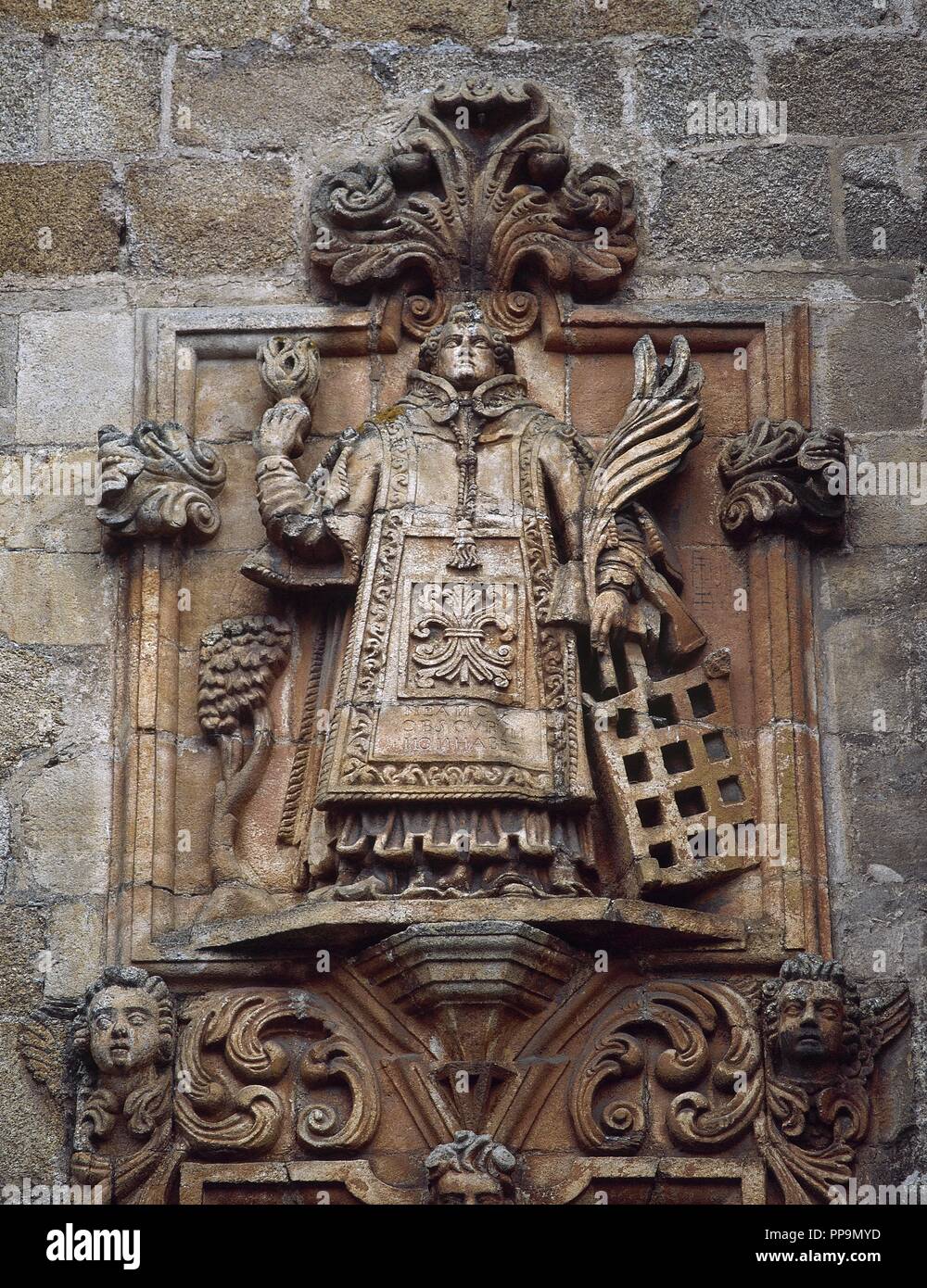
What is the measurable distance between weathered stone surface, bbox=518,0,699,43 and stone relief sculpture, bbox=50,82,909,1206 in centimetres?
28

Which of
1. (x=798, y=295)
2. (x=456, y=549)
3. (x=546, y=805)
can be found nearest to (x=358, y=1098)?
(x=546, y=805)

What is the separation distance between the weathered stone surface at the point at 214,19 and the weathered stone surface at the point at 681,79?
0.97 m

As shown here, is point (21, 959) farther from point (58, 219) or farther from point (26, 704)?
point (58, 219)

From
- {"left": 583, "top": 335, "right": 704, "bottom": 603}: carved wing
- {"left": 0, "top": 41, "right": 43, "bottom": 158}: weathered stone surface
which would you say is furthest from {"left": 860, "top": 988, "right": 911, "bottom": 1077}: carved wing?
{"left": 0, "top": 41, "right": 43, "bottom": 158}: weathered stone surface

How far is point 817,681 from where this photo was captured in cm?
730

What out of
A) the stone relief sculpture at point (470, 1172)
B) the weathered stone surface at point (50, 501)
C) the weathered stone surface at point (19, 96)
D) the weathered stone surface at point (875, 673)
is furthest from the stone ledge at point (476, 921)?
the weathered stone surface at point (19, 96)

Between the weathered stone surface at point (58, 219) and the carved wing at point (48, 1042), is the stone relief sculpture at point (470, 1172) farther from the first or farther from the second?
the weathered stone surface at point (58, 219)

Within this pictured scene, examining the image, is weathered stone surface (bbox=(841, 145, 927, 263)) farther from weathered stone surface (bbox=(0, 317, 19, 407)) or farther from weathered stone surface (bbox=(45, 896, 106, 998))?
weathered stone surface (bbox=(45, 896, 106, 998))

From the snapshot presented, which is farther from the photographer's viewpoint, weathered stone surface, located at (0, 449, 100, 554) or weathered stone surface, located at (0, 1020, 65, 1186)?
weathered stone surface, located at (0, 449, 100, 554)

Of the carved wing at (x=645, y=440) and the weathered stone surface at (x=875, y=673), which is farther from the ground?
the carved wing at (x=645, y=440)

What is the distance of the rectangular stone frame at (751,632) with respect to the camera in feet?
23.1

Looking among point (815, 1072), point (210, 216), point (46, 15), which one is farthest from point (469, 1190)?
point (46, 15)

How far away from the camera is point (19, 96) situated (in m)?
7.89

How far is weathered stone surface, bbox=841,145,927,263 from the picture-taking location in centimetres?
770
